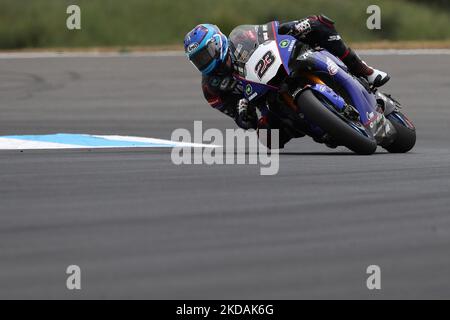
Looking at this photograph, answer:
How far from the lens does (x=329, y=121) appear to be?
33.3 feet

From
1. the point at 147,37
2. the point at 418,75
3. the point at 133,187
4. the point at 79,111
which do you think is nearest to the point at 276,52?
the point at 133,187

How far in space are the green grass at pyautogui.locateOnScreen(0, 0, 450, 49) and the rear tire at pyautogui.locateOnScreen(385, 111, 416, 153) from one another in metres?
15.6

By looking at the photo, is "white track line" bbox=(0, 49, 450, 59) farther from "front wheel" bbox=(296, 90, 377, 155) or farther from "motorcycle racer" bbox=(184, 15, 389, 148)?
"front wheel" bbox=(296, 90, 377, 155)

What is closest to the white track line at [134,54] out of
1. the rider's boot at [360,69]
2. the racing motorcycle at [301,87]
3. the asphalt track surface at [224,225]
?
the asphalt track surface at [224,225]

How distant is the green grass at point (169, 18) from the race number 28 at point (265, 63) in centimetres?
1630

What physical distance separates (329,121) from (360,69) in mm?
1127

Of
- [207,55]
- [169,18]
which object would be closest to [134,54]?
[169,18]

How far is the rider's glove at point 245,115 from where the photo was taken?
10805 millimetres

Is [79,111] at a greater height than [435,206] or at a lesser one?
greater

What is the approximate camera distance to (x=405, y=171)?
942 cm

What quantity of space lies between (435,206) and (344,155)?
3382mm

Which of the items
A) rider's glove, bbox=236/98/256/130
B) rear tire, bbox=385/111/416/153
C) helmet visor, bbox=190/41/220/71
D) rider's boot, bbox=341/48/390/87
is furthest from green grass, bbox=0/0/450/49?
helmet visor, bbox=190/41/220/71
